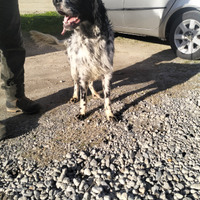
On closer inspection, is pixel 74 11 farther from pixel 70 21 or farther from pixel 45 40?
pixel 45 40

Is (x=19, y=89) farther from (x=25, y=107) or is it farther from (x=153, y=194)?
(x=153, y=194)

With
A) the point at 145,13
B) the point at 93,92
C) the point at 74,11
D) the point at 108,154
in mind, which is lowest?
the point at 108,154

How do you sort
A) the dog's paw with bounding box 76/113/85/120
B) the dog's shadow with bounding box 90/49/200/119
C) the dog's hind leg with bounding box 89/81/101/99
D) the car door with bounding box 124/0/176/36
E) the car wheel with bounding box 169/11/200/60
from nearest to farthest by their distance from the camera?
the dog's paw with bounding box 76/113/85/120
the dog's hind leg with bounding box 89/81/101/99
the dog's shadow with bounding box 90/49/200/119
the car wheel with bounding box 169/11/200/60
the car door with bounding box 124/0/176/36

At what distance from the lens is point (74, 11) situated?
2219mm

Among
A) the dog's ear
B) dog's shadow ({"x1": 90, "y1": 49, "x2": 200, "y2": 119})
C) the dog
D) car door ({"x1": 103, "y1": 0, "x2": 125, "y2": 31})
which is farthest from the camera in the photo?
car door ({"x1": 103, "y1": 0, "x2": 125, "y2": 31})

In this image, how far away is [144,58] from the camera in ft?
17.4

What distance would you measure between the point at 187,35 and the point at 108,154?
3845 mm

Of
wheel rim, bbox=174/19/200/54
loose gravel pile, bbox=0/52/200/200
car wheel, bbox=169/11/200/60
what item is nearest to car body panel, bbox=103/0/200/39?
car wheel, bbox=169/11/200/60

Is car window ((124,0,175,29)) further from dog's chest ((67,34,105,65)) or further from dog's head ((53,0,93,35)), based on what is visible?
dog's head ((53,0,93,35))

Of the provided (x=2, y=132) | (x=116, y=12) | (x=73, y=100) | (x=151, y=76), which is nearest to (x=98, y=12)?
(x=73, y=100)

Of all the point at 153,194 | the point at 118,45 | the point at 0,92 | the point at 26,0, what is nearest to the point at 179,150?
the point at 153,194

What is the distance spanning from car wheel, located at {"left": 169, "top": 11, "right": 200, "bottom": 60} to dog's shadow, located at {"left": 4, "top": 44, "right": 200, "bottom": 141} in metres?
0.32

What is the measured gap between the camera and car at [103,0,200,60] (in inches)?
176

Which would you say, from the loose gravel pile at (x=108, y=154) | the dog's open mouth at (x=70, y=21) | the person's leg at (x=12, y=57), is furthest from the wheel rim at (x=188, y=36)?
the person's leg at (x=12, y=57)
